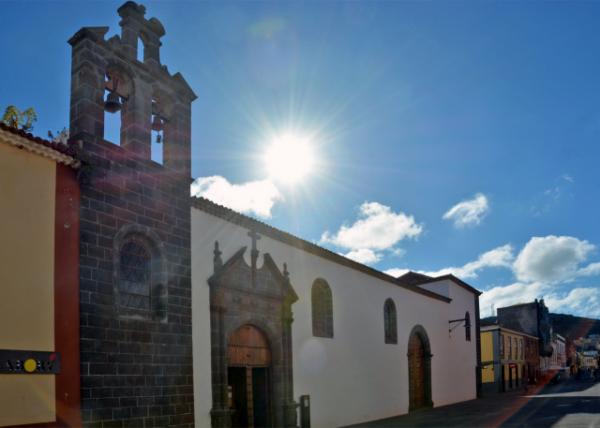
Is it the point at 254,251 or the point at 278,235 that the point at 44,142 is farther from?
the point at 278,235

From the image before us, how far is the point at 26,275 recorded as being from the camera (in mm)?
8133

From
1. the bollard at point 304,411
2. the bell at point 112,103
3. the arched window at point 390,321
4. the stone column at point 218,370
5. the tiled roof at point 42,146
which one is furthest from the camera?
the arched window at point 390,321

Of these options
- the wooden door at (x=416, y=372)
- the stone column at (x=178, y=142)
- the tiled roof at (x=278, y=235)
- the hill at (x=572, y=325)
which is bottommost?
the hill at (x=572, y=325)

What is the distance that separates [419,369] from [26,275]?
17.3m

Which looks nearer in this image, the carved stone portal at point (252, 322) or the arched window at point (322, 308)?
the carved stone portal at point (252, 322)

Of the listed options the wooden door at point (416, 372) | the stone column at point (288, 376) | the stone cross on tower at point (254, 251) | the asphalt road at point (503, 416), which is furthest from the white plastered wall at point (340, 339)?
the asphalt road at point (503, 416)

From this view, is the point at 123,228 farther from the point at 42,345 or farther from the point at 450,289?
the point at 450,289

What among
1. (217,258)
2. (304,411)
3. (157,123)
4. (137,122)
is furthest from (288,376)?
(137,122)

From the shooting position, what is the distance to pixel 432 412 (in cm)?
2077

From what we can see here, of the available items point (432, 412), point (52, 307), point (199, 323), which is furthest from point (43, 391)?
point (432, 412)

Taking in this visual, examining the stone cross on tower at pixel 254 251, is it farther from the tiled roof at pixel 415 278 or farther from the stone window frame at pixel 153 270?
the tiled roof at pixel 415 278

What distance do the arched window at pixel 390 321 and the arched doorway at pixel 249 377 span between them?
24.2ft

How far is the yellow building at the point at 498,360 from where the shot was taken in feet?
122

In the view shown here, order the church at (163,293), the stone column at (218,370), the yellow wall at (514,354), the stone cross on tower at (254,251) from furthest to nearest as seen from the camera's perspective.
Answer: the yellow wall at (514,354) → the stone cross on tower at (254,251) → the stone column at (218,370) → the church at (163,293)
